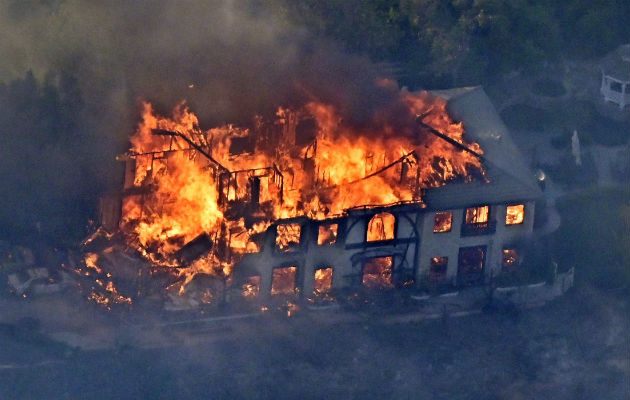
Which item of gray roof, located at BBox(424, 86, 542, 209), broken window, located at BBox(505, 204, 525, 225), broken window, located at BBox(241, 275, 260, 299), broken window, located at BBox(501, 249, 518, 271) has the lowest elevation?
broken window, located at BBox(241, 275, 260, 299)

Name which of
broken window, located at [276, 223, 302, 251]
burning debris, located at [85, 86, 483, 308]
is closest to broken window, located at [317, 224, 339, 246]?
burning debris, located at [85, 86, 483, 308]

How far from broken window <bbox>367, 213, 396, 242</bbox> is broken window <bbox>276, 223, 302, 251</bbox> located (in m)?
3.47

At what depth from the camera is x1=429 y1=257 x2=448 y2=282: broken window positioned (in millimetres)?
49428

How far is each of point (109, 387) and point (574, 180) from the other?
30585 mm

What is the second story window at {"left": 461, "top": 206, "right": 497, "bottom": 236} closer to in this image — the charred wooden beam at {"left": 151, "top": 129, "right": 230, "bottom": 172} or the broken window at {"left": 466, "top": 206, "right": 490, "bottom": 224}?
the broken window at {"left": 466, "top": 206, "right": 490, "bottom": 224}

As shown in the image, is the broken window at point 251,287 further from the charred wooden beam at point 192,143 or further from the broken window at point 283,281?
the charred wooden beam at point 192,143

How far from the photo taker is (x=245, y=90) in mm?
49875

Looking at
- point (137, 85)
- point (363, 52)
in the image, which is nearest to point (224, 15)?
point (137, 85)

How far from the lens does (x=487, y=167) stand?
48781mm

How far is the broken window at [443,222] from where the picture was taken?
158 feet

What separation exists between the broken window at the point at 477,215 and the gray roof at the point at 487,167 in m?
0.53

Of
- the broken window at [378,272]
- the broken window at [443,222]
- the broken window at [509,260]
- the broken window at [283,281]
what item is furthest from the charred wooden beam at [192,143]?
the broken window at [509,260]

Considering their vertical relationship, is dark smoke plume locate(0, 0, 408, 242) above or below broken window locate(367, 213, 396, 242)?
above

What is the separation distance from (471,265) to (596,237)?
9412 mm
